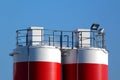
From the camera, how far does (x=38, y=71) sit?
4409cm

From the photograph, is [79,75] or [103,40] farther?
[103,40]

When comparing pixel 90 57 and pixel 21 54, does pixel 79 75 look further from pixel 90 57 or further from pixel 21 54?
pixel 21 54

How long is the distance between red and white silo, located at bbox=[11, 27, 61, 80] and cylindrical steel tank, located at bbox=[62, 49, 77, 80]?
1.31m

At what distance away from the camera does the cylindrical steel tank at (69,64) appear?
45969 mm

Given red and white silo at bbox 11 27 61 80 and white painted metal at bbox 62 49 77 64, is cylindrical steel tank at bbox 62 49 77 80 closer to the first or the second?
white painted metal at bbox 62 49 77 64

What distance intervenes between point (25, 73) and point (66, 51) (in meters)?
4.45

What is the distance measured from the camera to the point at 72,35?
157ft

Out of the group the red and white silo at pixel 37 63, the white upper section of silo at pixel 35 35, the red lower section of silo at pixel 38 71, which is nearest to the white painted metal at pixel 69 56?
the red and white silo at pixel 37 63

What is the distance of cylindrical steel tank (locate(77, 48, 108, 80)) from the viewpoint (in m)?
45.7

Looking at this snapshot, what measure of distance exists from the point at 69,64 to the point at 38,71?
3.44 meters

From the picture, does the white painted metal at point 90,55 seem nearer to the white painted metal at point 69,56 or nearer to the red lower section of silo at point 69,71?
the white painted metal at point 69,56

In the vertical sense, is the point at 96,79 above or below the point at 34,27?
below

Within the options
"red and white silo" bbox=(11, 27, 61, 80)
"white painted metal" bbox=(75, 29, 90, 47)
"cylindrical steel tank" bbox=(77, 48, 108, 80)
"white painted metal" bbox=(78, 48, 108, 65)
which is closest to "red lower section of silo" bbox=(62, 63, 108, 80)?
"cylindrical steel tank" bbox=(77, 48, 108, 80)

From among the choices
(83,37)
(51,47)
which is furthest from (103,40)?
(51,47)
